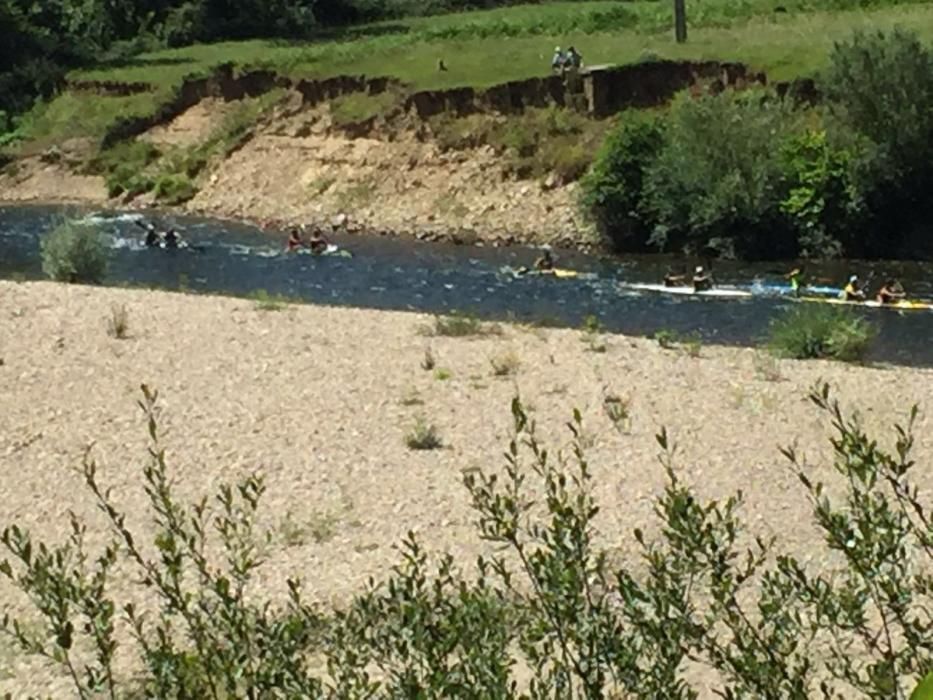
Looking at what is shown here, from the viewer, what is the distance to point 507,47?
62562 millimetres

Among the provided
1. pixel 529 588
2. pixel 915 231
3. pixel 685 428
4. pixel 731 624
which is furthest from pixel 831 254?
pixel 731 624

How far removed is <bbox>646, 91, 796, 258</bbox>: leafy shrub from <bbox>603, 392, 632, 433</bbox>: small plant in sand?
2287 centimetres

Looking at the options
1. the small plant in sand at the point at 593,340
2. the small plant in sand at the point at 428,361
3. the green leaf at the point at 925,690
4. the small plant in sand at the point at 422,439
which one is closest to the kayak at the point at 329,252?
the small plant in sand at the point at 593,340

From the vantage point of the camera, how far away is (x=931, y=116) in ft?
141

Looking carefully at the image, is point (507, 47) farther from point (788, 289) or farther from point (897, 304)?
point (897, 304)

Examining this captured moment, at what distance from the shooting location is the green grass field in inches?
2104

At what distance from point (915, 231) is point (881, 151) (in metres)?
2.51

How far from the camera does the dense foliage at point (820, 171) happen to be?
42.9 meters

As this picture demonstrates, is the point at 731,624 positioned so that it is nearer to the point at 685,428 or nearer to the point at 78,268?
the point at 685,428

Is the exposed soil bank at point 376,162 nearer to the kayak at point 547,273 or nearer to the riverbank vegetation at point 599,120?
the riverbank vegetation at point 599,120

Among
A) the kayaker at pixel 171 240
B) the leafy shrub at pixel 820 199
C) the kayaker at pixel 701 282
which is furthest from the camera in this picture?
the kayaker at pixel 171 240

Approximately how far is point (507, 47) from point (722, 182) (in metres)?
20.8

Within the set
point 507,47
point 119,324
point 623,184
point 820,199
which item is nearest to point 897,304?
point 820,199

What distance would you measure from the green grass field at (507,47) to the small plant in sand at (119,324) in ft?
91.3
